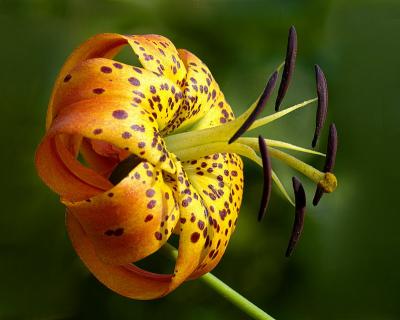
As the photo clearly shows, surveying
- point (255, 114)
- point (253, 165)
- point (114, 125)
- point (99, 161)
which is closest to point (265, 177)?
point (255, 114)

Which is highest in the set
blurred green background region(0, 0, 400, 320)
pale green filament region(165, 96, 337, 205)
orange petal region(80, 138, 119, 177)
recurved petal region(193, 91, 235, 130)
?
pale green filament region(165, 96, 337, 205)

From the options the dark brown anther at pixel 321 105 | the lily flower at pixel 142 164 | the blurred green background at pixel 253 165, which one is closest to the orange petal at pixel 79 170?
the lily flower at pixel 142 164

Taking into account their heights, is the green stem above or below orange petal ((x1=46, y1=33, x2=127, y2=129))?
below

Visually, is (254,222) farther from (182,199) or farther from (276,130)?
(182,199)

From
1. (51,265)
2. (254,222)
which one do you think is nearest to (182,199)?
(51,265)

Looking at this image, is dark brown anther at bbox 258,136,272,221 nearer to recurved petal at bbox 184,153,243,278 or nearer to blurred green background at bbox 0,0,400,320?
recurved petal at bbox 184,153,243,278

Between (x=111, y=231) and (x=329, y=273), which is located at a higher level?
(x=111, y=231)

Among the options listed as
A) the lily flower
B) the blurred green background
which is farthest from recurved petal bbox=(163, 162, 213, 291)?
the blurred green background
